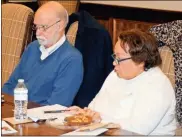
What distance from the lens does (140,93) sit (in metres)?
2.08

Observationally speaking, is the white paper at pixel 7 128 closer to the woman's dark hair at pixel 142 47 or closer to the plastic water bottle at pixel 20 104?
the plastic water bottle at pixel 20 104

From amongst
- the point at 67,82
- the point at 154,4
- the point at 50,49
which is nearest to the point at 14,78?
the point at 50,49

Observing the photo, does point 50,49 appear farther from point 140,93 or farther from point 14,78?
point 140,93

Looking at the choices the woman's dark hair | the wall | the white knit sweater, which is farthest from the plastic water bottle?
the wall

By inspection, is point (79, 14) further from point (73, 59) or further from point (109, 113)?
point (109, 113)

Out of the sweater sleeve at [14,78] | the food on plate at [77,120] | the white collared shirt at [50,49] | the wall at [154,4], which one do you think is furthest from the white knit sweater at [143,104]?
the wall at [154,4]

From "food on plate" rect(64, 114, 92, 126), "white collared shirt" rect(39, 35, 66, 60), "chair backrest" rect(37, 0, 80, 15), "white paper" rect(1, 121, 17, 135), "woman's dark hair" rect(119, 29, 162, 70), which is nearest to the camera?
"white paper" rect(1, 121, 17, 135)

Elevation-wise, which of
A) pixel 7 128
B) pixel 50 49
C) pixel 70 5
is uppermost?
pixel 70 5

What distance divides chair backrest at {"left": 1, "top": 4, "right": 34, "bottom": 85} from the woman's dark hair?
3.88 ft

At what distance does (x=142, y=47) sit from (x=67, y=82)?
1.97ft

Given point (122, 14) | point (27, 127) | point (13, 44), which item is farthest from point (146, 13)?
point (27, 127)

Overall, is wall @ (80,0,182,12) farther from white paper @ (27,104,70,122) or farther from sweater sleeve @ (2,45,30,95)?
white paper @ (27,104,70,122)

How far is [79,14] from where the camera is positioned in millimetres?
2914

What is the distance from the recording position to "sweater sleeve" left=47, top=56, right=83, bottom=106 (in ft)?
8.28
